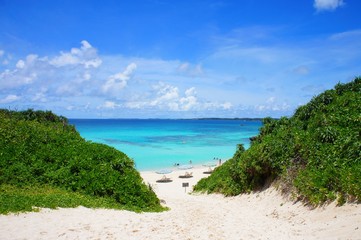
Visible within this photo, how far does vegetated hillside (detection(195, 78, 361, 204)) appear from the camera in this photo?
13.0m

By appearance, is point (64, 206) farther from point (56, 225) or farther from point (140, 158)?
point (140, 158)

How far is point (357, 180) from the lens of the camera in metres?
11.5

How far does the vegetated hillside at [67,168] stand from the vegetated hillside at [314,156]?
6.69m

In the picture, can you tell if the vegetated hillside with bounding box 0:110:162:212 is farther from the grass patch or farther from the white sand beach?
the white sand beach

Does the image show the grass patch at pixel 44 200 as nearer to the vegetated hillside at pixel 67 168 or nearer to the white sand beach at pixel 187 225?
the vegetated hillside at pixel 67 168

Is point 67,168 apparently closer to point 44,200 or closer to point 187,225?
point 44,200

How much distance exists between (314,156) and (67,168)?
39.4ft

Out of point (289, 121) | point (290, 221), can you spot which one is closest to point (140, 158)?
point (289, 121)

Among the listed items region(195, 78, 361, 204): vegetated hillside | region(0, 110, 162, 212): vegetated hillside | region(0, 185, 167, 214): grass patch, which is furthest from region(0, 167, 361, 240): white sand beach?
region(0, 110, 162, 212): vegetated hillside

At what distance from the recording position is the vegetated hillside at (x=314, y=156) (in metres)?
13.0

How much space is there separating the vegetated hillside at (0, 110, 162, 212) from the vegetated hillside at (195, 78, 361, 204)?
22.0 ft

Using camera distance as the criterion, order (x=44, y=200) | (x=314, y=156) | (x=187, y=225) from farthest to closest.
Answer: (x=314, y=156), (x=44, y=200), (x=187, y=225)

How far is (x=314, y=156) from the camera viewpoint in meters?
15.9

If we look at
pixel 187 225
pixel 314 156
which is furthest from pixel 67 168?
pixel 314 156
